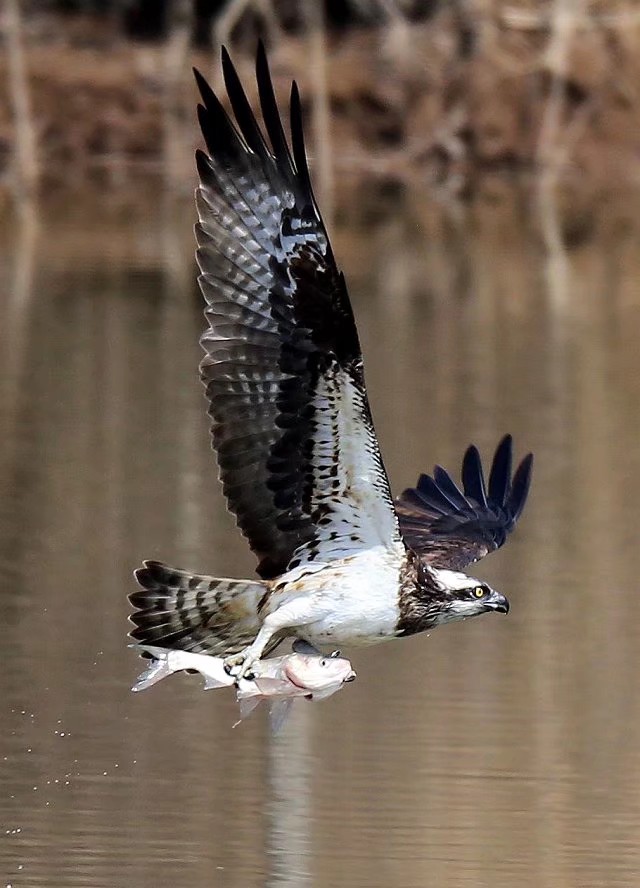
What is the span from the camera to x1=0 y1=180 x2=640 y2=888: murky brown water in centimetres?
687

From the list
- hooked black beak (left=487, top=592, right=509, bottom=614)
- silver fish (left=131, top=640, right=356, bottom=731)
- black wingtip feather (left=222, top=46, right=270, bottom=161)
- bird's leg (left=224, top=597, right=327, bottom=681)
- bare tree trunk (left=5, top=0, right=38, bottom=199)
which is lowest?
silver fish (left=131, top=640, right=356, bottom=731)

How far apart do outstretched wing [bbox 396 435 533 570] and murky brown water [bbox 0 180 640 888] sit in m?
0.69

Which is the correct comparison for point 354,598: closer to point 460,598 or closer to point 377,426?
point 460,598

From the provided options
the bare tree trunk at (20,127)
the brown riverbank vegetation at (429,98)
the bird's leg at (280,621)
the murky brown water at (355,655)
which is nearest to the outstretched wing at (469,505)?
the murky brown water at (355,655)

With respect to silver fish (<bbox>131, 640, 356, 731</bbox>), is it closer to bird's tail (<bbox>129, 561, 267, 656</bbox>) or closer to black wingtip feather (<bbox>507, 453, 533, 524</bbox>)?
bird's tail (<bbox>129, 561, 267, 656</bbox>)

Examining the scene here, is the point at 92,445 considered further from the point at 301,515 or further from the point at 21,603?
→ the point at 301,515

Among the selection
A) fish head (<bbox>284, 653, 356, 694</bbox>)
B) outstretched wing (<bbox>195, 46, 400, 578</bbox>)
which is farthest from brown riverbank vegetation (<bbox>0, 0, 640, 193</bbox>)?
fish head (<bbox>284, 653, 356, 694</bbox>)

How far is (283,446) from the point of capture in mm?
6812

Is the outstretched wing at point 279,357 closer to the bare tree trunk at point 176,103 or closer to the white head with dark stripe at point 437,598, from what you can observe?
the white head with dark stripe at point 437,598

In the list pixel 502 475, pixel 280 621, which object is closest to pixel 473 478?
pixel 502 475

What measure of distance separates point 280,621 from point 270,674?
17cm

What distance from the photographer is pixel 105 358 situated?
16.4 m

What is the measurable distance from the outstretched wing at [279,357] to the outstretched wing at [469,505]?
1.06 meters

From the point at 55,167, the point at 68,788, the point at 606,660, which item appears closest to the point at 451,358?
the point at 606,660
